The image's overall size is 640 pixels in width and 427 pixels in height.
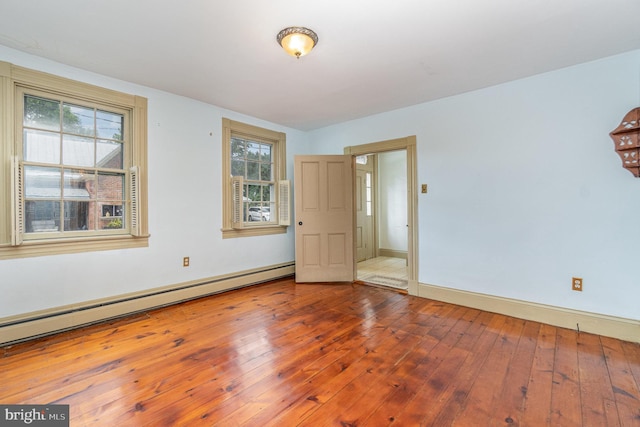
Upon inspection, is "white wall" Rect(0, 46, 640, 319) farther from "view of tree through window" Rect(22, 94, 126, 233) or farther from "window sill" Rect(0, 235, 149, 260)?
"view of tree through window" Rect(22, 94, 126, 233)

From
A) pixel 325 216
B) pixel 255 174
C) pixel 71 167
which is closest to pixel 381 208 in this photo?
Result: pixel 325 216

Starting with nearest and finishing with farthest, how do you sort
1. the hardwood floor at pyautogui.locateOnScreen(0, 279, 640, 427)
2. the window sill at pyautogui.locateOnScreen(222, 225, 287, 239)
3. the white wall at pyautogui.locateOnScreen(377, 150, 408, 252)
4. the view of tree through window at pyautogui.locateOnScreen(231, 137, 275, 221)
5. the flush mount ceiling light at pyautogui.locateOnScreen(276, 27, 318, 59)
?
the hardwood floor at pyautogui.locateOnScreen(0, 279, 640, 427) < the flush mount ceiling light at pyautogui.locateOnScreen(276, 27, 318, 59) < the window sill at pyautogui.locateOnScreen(222, 225, 287, 239) < the view of tree through window at pyautogui.locateOnScreen(231, 137, 275, 221) < the white wall at pyautogui.locateOnScreen(377, 150, 408, 252)

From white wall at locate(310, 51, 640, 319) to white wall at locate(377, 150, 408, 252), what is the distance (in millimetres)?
2669

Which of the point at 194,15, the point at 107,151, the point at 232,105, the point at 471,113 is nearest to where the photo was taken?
the point at 194,15

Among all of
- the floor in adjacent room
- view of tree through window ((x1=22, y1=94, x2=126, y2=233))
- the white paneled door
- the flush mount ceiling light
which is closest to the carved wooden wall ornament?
the floor in adjacent room

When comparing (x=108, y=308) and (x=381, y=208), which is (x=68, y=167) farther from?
(x=381, y=208)

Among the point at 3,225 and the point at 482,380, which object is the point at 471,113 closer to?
the point at 482,380

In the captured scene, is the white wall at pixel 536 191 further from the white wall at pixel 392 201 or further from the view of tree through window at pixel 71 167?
the view of tree through window at pixel 71 167

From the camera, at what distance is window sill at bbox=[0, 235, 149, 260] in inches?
96.3

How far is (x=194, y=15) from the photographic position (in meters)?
2.00

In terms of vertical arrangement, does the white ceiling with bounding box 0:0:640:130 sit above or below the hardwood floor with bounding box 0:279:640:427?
above

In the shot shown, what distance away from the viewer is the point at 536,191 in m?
2.90

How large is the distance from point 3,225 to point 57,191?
48 centimetres

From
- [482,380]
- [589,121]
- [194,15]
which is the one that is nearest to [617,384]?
[482,380]
